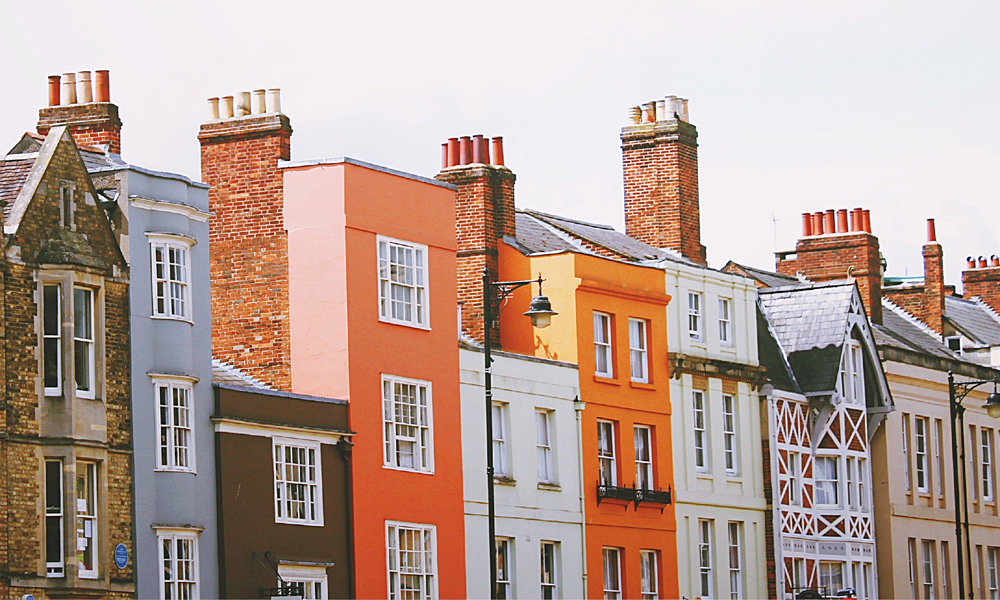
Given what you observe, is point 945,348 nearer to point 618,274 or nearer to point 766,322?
point 766,322

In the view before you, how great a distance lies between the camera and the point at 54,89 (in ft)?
142

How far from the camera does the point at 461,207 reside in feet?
165

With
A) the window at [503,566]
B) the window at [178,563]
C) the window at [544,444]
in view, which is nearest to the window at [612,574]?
the window at [544,444]

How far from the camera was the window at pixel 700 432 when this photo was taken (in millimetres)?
52750

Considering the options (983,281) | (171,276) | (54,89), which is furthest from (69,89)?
(983,281)

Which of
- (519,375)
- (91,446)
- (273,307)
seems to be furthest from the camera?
(519,375)

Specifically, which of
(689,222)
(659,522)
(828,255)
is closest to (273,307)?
(659,522)

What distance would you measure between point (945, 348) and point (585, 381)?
2261 centimetres

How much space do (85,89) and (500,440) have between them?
12.2 m

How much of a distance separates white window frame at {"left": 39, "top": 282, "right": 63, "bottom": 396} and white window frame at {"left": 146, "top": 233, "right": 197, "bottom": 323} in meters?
2.37

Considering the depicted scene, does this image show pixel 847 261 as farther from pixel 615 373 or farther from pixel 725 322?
pixel 615 373

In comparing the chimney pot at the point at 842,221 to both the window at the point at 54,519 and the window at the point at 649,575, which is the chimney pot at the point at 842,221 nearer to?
the window at the point at 649,575

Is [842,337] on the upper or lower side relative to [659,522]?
upper

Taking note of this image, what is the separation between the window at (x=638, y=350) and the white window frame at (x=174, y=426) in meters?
16.0
